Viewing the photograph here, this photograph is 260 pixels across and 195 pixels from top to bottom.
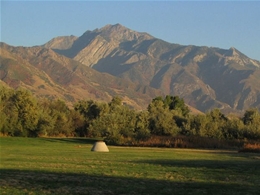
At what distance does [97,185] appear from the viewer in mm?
18344

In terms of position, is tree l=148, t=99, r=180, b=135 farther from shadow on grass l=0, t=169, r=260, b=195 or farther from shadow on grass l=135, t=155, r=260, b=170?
shadow on grass l=0, t=169, r=260, b=195

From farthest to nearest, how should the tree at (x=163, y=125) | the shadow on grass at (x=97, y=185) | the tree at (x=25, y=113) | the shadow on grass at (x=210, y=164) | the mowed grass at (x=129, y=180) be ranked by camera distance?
the tree at (x=25, y=113) < the tree at (x=163, y=125) < the shadow on grass at (x=210, y=164) < the mowed grass at (x=129, y=180) < the shadow on grass at (x=97, y=185)

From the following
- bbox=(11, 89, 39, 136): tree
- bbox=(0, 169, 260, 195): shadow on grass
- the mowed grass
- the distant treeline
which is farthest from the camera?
bbox=(11, 89, 39, 136): tree

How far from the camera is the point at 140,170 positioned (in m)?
25.1

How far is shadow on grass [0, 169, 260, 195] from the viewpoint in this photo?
55.0 feet

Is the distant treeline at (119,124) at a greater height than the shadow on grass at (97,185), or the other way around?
the distant treeline at (119,124)

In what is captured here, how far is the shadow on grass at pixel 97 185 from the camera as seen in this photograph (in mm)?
16750

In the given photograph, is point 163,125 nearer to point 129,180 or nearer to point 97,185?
point 129,180

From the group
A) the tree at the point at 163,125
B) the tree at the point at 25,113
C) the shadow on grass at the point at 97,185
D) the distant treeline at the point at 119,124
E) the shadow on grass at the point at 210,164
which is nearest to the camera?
the shadow on grass at the point at 97,185

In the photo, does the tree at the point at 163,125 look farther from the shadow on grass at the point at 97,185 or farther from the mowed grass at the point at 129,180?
the shadow on grass at the point at 97,185

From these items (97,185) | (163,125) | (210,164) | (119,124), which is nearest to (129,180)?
(97,185)

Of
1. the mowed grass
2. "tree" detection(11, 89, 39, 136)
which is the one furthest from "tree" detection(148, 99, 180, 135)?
the mowed grass

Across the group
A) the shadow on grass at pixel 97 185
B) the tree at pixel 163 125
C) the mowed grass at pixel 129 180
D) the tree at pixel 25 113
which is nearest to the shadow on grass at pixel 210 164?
the mowed grass at pixel 129 180

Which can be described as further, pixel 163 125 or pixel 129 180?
pixel 163 125
